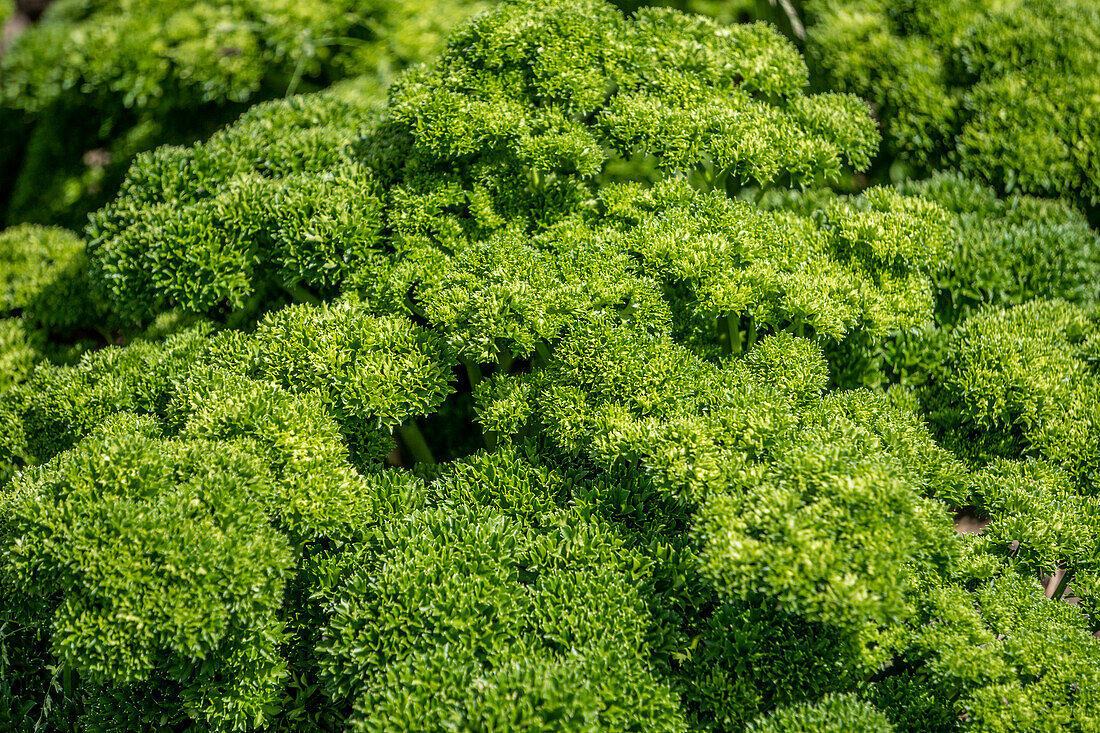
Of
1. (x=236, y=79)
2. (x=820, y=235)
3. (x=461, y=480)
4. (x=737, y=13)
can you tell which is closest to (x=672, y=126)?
(x=820, y=235)

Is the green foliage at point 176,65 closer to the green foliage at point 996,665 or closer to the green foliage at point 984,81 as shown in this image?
the green foliage at point 984,81

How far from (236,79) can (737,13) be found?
7.14 feet

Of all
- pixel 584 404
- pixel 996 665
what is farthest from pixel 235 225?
pixel 996 665

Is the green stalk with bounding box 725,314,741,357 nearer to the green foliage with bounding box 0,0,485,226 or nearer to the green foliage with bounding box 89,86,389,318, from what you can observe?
the green foliage with bounding box 89,86,389,318

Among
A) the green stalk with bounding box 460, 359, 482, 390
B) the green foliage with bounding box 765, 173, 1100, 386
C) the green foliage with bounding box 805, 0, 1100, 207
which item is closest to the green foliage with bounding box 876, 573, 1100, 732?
the green foliage with bounding box 765, 173, 1100, 386

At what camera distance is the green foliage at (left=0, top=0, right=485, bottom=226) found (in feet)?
11.0

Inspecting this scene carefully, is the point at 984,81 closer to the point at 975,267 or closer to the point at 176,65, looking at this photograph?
the point at 975,267

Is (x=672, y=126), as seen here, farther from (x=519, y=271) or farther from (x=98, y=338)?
(x=98, y=338)

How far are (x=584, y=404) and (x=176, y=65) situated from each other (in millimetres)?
2685

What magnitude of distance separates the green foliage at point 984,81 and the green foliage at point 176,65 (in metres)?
1.62

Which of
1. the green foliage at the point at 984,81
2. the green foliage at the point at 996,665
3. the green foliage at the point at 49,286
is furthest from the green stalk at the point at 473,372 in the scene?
the green foliage at the point at 984,81

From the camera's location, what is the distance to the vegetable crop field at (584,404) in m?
1.53

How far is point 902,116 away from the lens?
2.75 metres

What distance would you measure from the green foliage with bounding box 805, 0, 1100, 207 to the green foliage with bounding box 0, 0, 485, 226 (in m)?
1.62
